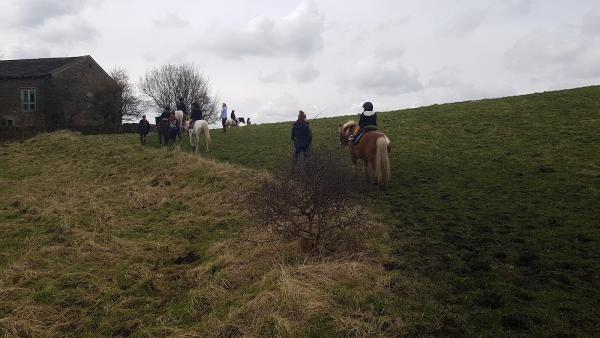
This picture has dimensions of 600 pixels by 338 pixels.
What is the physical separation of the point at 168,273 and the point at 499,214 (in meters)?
6.56

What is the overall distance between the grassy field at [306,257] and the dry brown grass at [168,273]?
27 mm

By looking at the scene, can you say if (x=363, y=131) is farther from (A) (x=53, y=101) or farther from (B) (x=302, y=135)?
(A) (x=53, y=101)

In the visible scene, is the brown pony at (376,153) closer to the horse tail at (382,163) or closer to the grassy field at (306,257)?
the horse tail at (382,163)

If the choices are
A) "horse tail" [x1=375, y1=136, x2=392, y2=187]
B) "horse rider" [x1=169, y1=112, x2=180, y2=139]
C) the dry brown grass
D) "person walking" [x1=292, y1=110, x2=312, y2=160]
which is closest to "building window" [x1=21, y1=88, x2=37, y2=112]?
"horse rider" [x1=169, y1=112, x2=180, y2=139]

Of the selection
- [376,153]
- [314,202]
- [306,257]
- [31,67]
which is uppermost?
[31,67]

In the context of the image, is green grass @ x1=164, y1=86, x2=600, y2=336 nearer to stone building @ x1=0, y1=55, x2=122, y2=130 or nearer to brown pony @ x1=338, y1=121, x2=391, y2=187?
brown pony @ x1=338, y1=121, x2=391, y2=187

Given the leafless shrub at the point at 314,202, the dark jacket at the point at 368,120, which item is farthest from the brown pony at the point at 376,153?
the leafless shrub at the point at 314,202

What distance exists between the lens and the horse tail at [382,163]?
11.1m

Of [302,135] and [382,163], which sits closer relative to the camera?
[382,163]

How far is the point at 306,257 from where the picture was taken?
22.0 ft

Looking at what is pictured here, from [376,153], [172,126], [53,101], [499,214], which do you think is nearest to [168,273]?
[376,153]

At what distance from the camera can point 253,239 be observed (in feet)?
26.2

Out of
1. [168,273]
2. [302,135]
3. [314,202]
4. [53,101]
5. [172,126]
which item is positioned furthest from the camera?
[53,101]

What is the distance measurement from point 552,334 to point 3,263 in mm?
8562
